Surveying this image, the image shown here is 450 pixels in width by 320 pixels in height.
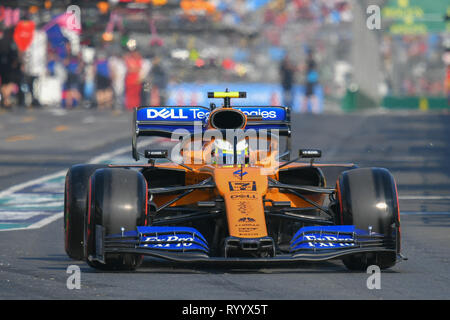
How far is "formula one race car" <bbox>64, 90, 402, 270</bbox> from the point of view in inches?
392

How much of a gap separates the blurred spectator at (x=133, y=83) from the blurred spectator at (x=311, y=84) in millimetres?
6242

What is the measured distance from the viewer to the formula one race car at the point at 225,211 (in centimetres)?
996

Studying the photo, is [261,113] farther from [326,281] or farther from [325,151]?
[325,151]

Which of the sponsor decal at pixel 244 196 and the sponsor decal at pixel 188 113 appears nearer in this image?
the sponsor decal at pixel 244 196

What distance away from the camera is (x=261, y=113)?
1240cm

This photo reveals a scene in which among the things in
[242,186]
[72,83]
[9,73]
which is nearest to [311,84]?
[72,83]

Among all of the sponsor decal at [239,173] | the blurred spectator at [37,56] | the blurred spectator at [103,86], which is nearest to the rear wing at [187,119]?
the sponsor decal at [239,173]

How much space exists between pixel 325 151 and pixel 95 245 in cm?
1829

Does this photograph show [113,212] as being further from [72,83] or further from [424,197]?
[72,83]

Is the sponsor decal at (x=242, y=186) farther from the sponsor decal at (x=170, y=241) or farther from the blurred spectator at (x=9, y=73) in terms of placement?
the blurred spectator at (x=9, y=73)

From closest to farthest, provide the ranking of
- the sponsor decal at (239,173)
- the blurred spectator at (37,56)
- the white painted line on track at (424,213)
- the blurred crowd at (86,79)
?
the sponsor decal at (239,173) → the white painted line on track at (424,213) → the blurred crowd at (86,79) → the blurred spectator at (37,56)

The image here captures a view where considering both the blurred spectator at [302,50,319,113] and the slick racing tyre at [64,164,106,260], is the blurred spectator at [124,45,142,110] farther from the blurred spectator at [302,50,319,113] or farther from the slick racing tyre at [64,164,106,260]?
the slick racing tyre at [64,164,106,260]
